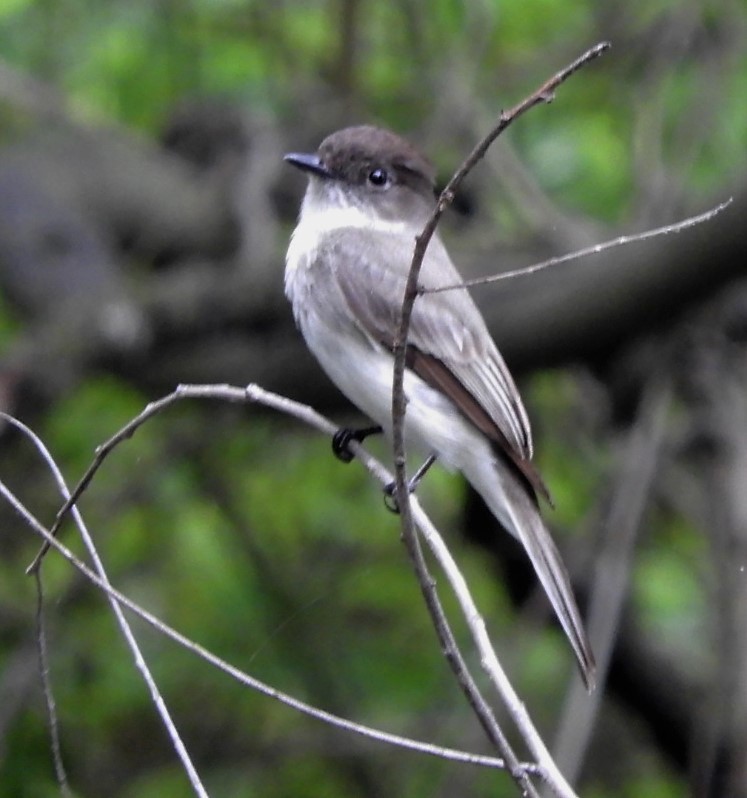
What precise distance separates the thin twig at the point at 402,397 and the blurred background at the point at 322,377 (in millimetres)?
2816

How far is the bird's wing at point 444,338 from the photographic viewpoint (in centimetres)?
346

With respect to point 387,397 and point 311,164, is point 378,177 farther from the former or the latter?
point 387,397

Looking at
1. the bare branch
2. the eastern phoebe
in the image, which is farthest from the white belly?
the bare branch

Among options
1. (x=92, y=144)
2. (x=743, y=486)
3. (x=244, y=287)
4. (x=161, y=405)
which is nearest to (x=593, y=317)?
(x=743, y=486)

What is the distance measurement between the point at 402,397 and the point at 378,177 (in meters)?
1.84

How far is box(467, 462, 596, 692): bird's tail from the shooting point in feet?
10.2

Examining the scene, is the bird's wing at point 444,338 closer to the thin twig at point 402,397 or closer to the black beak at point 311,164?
the black beak at point 311,164

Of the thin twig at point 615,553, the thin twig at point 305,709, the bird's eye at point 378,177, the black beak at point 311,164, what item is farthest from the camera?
the thin twig at point 615,553

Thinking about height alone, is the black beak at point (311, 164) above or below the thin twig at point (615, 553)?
above

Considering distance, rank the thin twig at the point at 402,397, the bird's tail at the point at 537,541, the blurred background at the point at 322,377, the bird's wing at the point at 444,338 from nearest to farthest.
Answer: the thin twig at the point at 402,397 < the bird's tail at the point at 537,541 < the bird's wing at the point at 444,338 < the blurred background at the point at 322,377

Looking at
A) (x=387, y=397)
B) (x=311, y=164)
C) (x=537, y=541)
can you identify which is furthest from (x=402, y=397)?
(x=311, y=164)

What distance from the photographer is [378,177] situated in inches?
158

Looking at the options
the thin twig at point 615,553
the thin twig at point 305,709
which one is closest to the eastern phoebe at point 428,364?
the thin twig at point 305,709

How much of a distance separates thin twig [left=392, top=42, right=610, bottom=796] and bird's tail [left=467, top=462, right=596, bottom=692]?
31.4 inches
